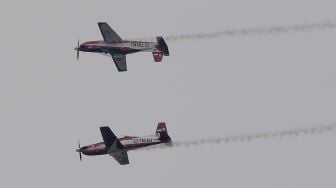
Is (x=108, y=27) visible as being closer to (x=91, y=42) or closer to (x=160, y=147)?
(x=91, y=42)

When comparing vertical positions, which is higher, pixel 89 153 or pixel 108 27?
pixel 108 27

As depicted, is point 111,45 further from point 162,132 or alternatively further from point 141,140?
point 162,132

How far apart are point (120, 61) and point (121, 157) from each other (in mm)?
9706

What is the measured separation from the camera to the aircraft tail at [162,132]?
577 feet

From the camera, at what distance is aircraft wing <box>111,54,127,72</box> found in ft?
600

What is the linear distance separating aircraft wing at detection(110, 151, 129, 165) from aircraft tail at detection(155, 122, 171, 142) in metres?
4.79

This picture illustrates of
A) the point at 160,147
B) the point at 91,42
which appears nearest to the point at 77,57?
the point at 91,42

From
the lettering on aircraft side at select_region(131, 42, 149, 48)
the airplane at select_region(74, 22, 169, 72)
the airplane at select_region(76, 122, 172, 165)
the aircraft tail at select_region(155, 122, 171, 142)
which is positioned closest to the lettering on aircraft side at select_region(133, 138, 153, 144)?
the airplane at select_region(76, 122, 172, 165)

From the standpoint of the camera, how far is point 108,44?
598ft

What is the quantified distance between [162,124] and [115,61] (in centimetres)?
990

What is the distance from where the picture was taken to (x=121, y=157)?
180 metres

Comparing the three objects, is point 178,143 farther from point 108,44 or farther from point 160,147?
point 108,44

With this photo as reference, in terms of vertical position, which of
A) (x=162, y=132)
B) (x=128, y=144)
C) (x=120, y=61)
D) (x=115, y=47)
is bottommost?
(x=128, y=144)

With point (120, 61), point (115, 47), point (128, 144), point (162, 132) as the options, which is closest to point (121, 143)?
point (128, 144)
